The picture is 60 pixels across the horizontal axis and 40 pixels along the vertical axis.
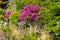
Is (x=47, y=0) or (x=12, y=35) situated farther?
(x=47, y=0)

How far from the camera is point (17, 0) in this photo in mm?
12680

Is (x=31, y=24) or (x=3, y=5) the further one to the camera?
(x=3, y=5)

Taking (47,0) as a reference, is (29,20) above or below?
below

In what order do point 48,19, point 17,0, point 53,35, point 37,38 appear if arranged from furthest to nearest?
point 17,0
point 48,19
point 53,35
point 37,38

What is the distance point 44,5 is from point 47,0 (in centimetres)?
30

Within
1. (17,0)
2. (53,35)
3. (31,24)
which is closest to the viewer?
(53,35)

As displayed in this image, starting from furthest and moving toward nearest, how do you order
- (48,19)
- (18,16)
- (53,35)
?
(18,16)
(48,19)
(53,35)

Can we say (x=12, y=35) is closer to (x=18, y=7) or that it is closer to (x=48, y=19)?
(x=48, y=19)

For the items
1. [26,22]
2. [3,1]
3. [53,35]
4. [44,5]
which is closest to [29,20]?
[26,22]

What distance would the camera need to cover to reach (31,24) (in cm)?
1005

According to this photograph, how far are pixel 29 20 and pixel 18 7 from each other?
8.53 feet

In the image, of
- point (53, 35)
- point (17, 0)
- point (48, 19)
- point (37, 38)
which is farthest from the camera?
point (17, 0)

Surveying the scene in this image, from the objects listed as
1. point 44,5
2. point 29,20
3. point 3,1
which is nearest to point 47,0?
point 44,5

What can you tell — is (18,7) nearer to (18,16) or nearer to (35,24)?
(18,16)
